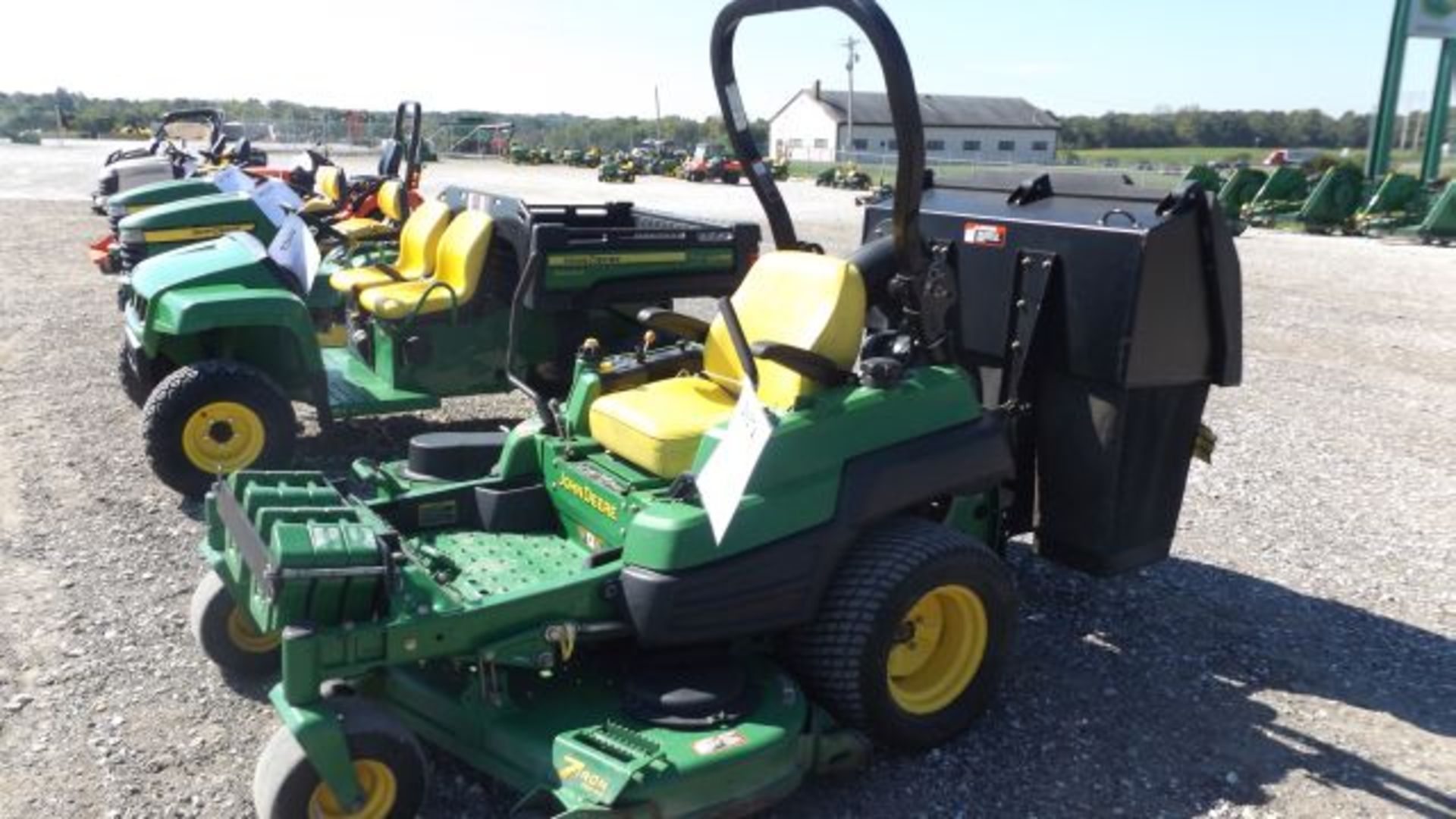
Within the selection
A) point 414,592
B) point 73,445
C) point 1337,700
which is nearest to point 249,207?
point 73,445

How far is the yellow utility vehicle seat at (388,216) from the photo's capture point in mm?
8258

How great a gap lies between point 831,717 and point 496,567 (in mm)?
1167

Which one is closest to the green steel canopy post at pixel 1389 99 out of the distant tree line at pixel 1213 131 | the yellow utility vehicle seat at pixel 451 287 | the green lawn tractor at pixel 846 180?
the green lawn tractor at pixel 846 180

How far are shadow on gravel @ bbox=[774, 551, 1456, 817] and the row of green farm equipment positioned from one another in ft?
56.2

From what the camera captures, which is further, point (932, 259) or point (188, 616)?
point (188, 616)

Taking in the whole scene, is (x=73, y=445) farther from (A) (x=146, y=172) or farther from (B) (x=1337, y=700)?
(A) (x=146, y=172)

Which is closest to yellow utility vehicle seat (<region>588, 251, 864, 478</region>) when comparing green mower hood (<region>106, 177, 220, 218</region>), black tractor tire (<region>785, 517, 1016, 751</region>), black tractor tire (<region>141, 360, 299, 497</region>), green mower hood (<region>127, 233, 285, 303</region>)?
black tractor tire (<region>785, 517, 1016, 751</region>)

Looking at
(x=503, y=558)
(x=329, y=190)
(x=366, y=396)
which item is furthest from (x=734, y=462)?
(x=329, y=190)

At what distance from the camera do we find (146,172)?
13.6 metres

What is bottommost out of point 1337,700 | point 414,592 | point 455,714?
point 1337,700

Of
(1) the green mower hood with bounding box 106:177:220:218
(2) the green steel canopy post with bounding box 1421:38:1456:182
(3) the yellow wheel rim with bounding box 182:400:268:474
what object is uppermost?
(2) the green steel canopy post with bounding box 1421:38:1456:182

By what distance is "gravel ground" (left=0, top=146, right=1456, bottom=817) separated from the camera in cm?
342

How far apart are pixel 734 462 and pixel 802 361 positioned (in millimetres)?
443

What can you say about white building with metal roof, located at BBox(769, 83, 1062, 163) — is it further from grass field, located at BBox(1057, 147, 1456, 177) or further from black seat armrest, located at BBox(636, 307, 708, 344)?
black seat armrest, located at BBox(636, 307, 708, 344)
